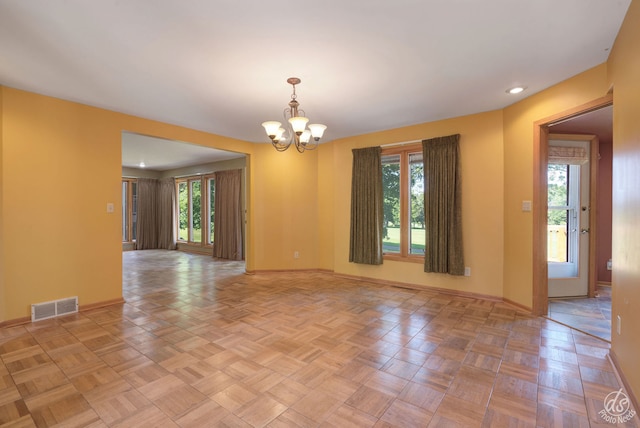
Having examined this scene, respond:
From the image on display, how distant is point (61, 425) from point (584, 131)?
588cm

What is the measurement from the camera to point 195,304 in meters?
3.55

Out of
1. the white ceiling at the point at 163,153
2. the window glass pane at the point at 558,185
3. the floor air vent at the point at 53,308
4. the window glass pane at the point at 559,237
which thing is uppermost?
the white ceiling at the point at 163,153

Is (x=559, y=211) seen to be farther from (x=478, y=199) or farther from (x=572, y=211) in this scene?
(x=478, y=199)

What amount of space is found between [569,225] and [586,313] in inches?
46.9

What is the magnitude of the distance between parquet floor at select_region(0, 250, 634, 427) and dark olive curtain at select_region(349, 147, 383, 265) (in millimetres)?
1173

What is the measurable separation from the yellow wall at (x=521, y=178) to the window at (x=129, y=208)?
921 centimetres

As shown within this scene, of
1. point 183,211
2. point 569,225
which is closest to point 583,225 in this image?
point 569,225

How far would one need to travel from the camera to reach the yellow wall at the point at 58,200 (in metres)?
2.90

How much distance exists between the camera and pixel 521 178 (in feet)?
10.8

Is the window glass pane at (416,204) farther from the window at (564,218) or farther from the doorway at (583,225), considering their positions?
the window at (564,218)

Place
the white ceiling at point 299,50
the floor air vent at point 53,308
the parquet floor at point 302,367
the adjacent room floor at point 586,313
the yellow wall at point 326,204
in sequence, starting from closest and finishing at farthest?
1. the parquet floor at point 302,367
2. the white ceiling at point 299,50
3. the adjacent room floor at point 586,313
4. the floor air vent at point 53,308
5. the yellow wall at point 326,204

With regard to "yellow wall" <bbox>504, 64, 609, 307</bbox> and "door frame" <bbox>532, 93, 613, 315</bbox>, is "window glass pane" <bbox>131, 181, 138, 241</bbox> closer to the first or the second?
"yellow wall" <bbox>504, 64, 609, 307</bbox>

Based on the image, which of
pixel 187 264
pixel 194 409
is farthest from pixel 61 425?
pixel 187 264

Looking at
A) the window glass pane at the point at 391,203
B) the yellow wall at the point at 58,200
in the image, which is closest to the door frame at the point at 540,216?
the window glass pane at the point at 391,203
